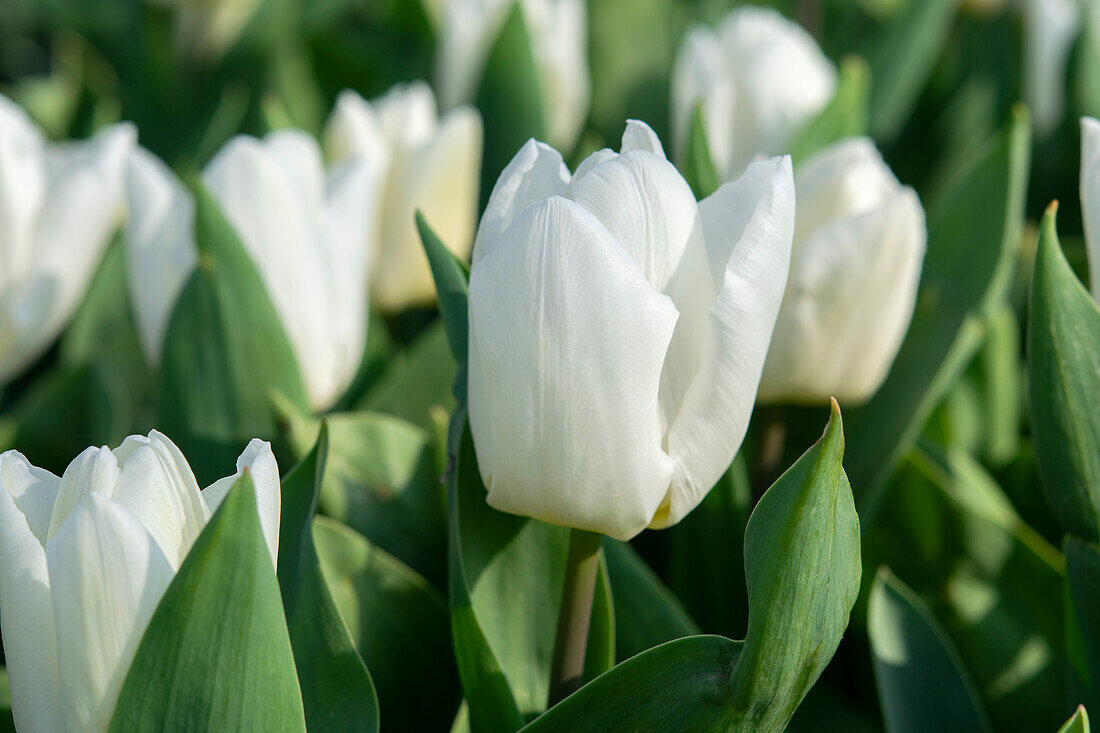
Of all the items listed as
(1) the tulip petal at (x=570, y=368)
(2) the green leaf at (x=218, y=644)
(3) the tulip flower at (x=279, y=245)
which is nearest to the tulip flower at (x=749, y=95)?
(3) the tulip flower at (x=279, y=245)

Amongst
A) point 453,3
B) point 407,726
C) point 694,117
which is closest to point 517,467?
point 407,726

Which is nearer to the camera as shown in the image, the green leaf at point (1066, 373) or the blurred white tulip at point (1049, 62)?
the green leaf at point (1066, 373)

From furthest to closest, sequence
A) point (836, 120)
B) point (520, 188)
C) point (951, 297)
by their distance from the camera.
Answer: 1. point (836, 120)
2. point (951, 297)
3. point (520, 188)

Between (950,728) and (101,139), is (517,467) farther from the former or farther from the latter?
(101,139)

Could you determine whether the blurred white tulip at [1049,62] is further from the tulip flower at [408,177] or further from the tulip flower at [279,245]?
the tulip flower at [279,245]

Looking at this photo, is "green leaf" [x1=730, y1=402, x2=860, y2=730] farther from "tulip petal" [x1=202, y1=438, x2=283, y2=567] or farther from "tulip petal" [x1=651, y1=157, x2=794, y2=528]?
"tulip petal" [x1=202, y1=438, x2=283, y2=567]

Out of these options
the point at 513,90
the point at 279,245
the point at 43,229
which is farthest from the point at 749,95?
the point at 43,229

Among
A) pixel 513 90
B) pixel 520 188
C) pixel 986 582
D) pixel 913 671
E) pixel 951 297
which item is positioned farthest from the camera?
pixel 513 90

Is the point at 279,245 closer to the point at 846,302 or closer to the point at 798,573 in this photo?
the point at 846,302

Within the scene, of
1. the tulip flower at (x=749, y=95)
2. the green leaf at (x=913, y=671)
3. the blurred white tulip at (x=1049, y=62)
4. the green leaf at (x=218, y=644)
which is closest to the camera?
the green leaf at (x=218, y=644)
